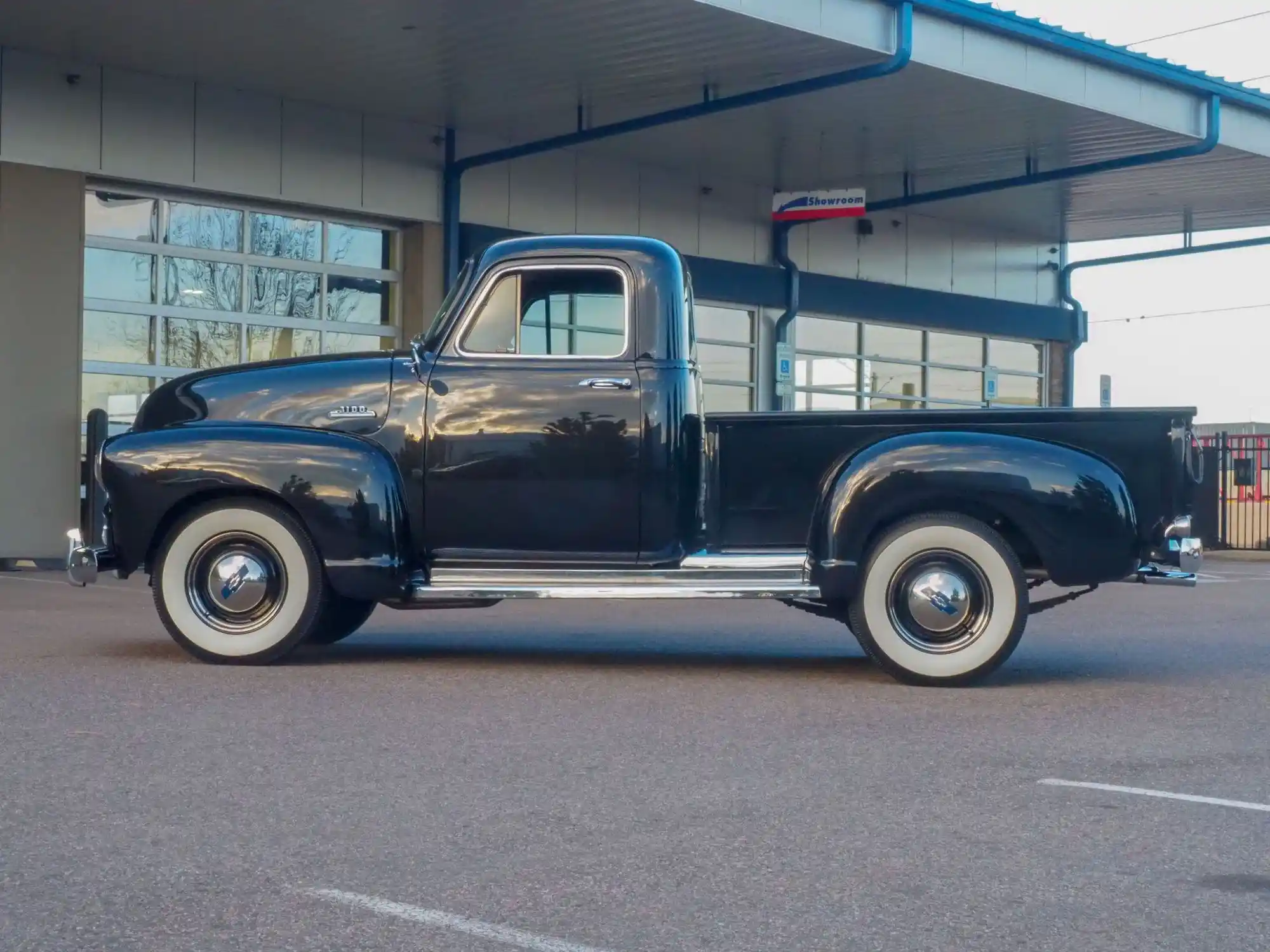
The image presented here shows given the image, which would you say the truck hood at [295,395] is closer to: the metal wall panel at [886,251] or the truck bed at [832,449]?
the truck bed at [832,449]

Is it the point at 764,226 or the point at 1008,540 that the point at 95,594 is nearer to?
the point at 1008,540

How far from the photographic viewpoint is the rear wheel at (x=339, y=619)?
Result: 947 cm

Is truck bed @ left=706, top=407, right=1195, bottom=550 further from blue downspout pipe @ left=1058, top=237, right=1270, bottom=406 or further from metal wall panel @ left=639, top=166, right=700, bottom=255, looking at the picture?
blue downspout pipe @ left=1058, top=237, right=1270, bottom=406

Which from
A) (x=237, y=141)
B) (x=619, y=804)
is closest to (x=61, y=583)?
(x=237, y=141)

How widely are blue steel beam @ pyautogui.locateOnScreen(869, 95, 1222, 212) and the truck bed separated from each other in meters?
14.1

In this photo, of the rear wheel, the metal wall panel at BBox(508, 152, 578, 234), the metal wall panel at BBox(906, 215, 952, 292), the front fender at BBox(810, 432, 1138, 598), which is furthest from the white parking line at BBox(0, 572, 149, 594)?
the metal wall panel at BBox(906, 215, 952, 292)

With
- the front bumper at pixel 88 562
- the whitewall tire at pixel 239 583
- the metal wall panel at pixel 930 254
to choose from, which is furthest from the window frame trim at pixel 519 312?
the metal wall panel at pixel 930 254

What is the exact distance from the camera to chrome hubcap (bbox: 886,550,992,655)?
8.12 metres

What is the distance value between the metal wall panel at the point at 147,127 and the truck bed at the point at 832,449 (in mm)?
11097

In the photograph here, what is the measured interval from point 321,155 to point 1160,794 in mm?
15593

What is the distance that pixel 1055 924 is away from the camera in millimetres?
4023

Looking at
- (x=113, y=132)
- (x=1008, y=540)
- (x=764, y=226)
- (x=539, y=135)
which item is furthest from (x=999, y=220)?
(x=1008, y=540)

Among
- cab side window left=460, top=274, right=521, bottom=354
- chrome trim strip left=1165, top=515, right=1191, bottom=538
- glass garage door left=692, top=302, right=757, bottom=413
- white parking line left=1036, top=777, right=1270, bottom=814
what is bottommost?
white parking line left=1036, top=777, right=1270, bottom=814

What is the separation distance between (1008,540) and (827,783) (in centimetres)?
313
